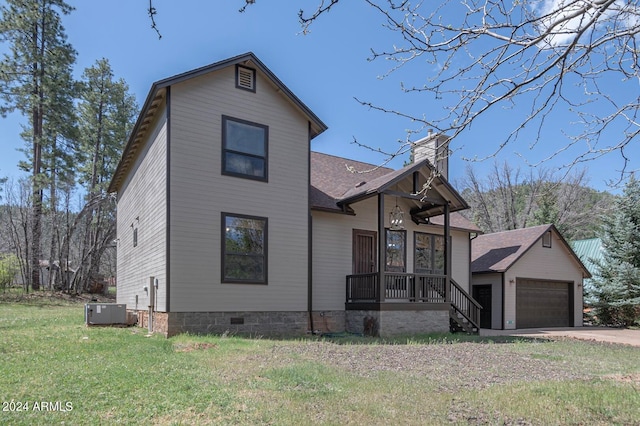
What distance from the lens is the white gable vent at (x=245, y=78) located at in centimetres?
1214

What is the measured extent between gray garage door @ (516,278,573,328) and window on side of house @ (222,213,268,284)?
40.0 ft

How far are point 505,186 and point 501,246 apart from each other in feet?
55.0

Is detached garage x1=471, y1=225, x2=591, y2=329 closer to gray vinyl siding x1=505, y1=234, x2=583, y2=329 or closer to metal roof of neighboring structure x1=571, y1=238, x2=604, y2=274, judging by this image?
gray vinyl siding x1=505, y1=234, x2=583, y2=329

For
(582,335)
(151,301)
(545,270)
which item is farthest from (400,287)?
(545,270)

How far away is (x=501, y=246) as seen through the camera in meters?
20.7

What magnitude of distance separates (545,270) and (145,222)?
657 inches

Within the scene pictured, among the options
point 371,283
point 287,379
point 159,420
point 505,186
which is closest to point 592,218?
point 505,186

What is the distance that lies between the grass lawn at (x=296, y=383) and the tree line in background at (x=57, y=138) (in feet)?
68.4

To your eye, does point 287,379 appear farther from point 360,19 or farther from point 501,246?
point 501,246

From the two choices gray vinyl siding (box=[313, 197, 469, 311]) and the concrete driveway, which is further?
the concrete driveway

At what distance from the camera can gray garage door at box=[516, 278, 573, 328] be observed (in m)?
19.0

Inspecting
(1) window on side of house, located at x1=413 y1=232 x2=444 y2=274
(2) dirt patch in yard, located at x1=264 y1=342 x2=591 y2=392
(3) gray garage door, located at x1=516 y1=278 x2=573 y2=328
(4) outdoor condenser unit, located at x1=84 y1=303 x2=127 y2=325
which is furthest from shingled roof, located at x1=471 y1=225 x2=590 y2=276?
(4) outdoor condenser unit, located at x1=84 y1=303 x2=127 y2=325

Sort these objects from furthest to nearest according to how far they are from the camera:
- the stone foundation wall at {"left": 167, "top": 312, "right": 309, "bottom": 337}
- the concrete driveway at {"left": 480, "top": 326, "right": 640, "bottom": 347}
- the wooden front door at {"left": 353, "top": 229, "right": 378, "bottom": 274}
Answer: the concrete driveway at {"left": 480, "top": 326, "right": 640, "bottom": 347}, the wooden front door at {"left": 353, "top": 229, "right": 378, "bottom": 274}, the stone foundation wall at {"left": 167, "top": 312, "right": 309, "bottom": 337}

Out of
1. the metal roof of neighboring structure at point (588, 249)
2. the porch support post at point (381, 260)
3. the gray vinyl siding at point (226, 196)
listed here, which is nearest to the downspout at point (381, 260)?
the porch support post at point (381, 260)
